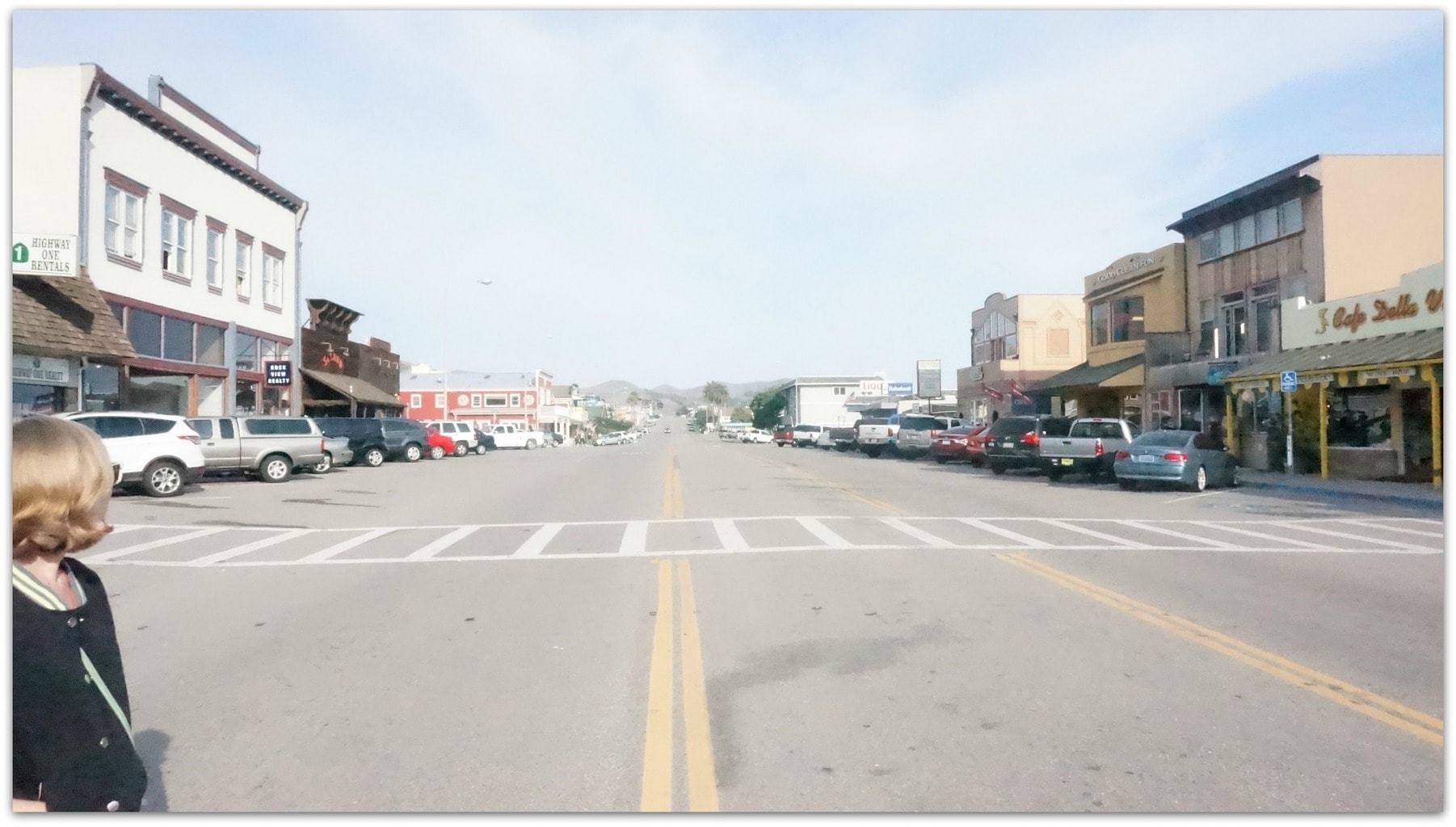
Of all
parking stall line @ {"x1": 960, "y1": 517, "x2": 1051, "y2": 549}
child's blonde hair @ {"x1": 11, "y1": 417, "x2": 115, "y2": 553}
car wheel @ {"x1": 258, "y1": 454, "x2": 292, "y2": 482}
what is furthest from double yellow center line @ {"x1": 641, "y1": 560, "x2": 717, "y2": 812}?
car wheel @ {"x1": 258, "y1": 454, "x2": 292, "y2": 482}

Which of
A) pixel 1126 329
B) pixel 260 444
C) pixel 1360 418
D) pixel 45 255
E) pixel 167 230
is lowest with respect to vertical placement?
pixel 260 444

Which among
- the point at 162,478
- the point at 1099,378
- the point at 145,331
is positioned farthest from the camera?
the point at 1099,378

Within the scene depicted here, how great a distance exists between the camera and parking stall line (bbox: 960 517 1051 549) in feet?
43.3

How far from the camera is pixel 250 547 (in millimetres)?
13570

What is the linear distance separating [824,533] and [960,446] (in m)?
21.3

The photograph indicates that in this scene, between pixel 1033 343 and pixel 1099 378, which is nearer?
pixel 1099 378

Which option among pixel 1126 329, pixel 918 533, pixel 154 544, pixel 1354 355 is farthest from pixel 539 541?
pixel 1126 329

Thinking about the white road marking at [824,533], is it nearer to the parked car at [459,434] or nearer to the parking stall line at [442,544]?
the parking stall line at [442,544]

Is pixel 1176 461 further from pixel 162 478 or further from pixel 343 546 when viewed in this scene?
pixel 162 478

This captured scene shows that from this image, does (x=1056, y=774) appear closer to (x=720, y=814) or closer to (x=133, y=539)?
(x=720, y=814)

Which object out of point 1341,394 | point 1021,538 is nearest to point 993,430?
point 1341,394

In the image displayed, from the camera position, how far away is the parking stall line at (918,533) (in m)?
13.2

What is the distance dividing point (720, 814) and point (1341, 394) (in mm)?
27702

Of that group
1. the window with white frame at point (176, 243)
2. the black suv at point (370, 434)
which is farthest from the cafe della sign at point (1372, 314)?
the window with white frame at point (176, 243)
